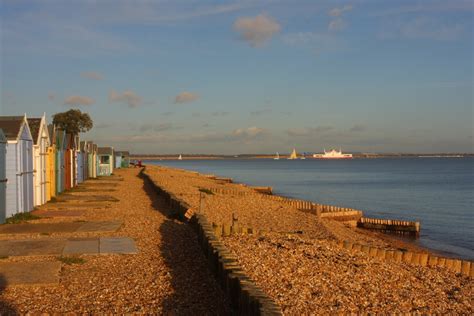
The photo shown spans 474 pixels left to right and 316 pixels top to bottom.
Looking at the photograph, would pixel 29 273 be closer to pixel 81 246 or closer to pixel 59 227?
pixel 81 246

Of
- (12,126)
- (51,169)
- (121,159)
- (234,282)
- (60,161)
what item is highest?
(12,126)

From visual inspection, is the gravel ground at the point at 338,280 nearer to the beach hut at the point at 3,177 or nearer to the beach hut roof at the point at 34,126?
the beach hut at the point at 3,177

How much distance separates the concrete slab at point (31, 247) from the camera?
1266 centimetres

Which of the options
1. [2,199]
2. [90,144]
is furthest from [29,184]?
[90,144]

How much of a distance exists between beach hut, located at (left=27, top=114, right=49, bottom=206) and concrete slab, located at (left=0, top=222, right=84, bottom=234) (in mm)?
6783

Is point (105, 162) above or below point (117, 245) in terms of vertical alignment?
above

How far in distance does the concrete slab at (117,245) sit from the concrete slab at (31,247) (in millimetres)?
1021

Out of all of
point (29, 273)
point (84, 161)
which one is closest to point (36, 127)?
point (29, 273)

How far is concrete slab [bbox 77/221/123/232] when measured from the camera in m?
16.5

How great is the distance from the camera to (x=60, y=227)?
17156mm

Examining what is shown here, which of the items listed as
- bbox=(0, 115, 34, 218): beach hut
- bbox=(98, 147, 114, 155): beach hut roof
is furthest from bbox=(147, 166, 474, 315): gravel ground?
bbox=(98, 147, 114, 155): beach hut roof

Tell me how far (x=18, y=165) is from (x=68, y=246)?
8.04 m

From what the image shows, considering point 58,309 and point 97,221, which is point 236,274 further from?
point 97,221

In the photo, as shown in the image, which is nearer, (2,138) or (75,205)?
(2,138)
